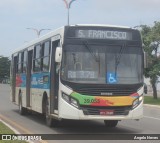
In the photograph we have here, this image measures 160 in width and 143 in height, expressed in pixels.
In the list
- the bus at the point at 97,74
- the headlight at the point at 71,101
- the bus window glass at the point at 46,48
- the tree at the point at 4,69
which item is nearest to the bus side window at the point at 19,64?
the bus window glass at the point at 46,48

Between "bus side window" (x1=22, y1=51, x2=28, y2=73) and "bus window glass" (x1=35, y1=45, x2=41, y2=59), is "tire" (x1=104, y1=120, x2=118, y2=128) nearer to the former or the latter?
"bus window glass" (x1=35, y1=45, x2=41, y2=59)

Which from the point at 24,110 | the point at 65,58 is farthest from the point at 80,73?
the point at 24,110

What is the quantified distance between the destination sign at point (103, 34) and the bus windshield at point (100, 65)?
0.29 metres

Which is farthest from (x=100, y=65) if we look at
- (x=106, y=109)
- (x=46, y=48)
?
(x=46, y=48)

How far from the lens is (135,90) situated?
15148mm

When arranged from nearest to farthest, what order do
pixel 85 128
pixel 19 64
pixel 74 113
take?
pixel 74 113 → pixel 85 128 → pixel 19 64

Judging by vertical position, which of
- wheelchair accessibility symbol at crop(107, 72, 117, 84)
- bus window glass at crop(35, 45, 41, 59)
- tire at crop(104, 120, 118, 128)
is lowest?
tire at crop(104, 120, 118, 128)

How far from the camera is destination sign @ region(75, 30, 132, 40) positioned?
50.2 ft

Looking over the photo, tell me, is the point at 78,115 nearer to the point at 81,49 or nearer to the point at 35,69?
the point at 81,49

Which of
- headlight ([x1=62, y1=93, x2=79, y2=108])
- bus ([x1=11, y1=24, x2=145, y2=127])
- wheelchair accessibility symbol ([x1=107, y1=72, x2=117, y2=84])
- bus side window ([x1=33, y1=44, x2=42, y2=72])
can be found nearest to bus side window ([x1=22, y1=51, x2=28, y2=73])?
bus side window ([x1=33, y1=44, x2=42, y2=72])

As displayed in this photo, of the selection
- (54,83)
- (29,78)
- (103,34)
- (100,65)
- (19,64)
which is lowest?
(54,83)

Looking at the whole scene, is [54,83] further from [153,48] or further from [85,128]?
[153,48]

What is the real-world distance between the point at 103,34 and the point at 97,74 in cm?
130

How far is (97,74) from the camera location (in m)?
14.9
